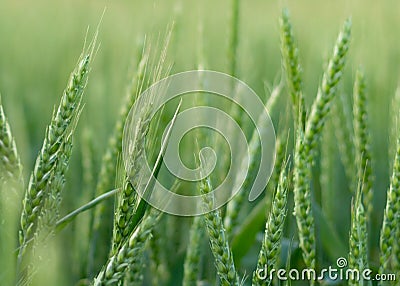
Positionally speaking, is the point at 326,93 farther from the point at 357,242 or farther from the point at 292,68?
the point at 357,242

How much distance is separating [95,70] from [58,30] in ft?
1.81

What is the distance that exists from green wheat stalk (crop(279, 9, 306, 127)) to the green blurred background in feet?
0.20

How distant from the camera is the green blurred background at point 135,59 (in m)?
1.44

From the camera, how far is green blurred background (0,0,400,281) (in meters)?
1.44

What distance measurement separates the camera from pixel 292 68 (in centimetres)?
93

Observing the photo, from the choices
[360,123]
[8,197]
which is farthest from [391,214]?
[8,197]

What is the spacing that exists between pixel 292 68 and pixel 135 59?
0.33 m

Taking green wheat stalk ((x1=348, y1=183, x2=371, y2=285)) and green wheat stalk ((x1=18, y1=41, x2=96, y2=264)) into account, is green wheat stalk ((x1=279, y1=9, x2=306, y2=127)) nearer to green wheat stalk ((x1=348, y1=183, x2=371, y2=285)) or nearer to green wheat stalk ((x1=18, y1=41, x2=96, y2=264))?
green wheat stalk ((x1=348, y1=183, x2=371, y2=285))

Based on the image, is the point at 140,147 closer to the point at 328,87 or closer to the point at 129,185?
the point at 129,185

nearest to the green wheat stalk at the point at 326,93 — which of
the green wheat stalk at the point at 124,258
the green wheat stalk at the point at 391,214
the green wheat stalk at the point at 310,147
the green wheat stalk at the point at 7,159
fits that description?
the green wheat stalk at the point at 310,147

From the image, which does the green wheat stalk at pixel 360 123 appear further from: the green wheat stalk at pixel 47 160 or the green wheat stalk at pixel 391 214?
the green wheat stalk at pixel 47 160

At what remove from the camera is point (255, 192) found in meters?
1.06

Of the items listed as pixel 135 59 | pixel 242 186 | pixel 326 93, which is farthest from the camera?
pixel 135 59

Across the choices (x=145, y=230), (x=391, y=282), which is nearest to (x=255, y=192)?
(x=391, y=282)
